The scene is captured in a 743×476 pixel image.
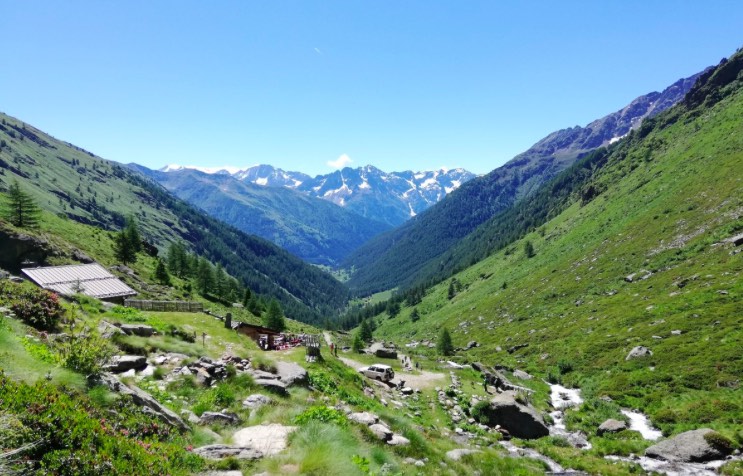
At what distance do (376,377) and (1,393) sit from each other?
30476mm

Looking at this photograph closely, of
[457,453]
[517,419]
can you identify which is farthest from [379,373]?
[457,453]

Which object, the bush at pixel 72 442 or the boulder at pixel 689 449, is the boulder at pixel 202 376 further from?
the boulder at pixel 689 449

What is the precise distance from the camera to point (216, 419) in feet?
40.5

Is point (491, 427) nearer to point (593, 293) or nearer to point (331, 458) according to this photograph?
point (331, 458)

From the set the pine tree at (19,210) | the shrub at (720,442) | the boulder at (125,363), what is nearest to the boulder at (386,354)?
the shrub at (720,442)

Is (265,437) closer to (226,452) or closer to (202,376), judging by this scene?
(226,452)

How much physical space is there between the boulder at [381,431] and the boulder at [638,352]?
38.2 meters

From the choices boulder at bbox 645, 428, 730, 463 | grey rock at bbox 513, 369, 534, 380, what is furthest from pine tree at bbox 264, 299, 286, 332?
boulder at bbox 645, 428, 730, 463

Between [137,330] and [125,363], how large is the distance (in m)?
7.64

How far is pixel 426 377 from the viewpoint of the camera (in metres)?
39.7

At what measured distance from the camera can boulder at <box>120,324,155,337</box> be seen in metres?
22.1

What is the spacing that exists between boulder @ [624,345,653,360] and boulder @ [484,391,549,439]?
19419mm

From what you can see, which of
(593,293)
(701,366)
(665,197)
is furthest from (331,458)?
(665,197)

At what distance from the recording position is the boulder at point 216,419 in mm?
12219
